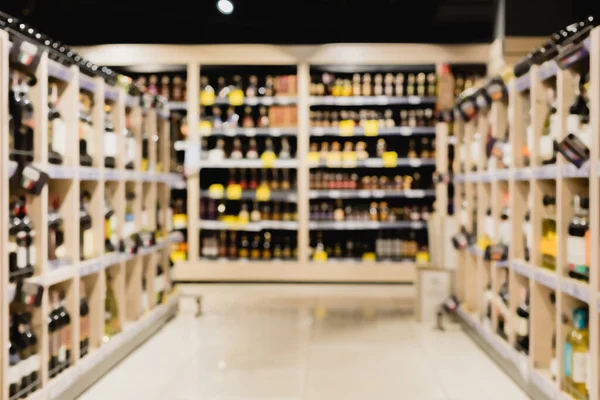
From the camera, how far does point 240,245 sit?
28.0ft

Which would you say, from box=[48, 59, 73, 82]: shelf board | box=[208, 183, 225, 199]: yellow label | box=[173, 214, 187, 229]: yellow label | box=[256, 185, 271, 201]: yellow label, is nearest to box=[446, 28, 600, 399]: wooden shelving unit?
box=[48, 59, 73, 82]: shelf board

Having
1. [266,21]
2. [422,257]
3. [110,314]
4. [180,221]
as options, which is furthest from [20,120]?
[266,21]

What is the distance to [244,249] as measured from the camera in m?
8.34

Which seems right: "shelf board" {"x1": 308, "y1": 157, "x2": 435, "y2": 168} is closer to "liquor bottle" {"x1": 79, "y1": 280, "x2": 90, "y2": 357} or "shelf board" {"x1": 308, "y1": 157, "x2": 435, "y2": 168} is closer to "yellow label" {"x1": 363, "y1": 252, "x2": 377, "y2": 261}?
"yellow label" {"x1": 363, "y1": 252, "x2": 377, "y2": 261}

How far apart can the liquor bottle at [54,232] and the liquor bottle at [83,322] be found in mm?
348


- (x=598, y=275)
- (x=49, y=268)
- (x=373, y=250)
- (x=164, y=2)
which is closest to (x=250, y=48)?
(x=164, y=2)

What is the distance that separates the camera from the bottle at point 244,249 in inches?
328

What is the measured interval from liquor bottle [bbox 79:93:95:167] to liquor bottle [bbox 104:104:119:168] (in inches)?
5.9

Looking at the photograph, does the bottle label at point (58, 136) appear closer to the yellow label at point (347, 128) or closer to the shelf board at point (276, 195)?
the shelf board at point (276, 195)

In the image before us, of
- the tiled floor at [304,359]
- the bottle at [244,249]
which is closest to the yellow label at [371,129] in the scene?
the bottle at [244,249]

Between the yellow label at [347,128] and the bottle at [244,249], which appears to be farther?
the bottle at [244,249]

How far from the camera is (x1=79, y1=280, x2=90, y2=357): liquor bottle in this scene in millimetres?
3873

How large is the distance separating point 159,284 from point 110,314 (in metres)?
1.13

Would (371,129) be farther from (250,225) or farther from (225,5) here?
(225,5)
